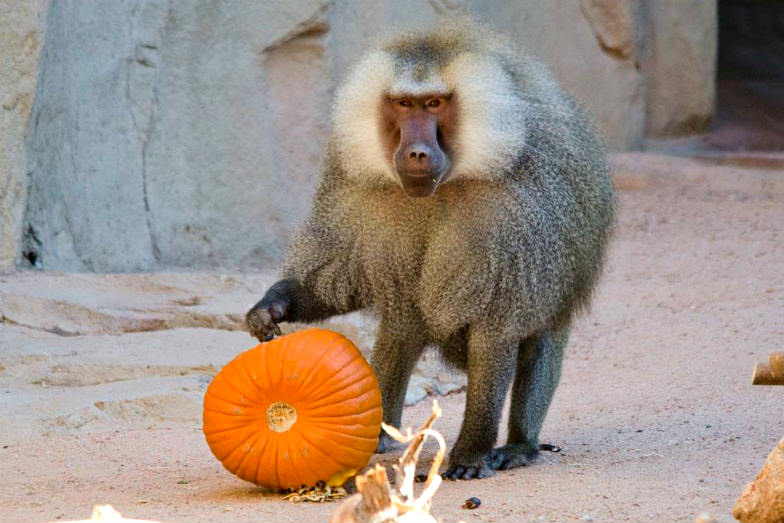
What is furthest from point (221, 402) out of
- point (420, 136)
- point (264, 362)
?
point (420, 136)

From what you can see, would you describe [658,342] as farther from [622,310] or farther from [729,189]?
[729,189]

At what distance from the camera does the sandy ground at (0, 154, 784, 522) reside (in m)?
3.70

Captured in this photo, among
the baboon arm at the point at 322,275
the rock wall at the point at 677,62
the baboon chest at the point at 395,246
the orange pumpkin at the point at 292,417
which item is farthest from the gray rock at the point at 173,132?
the rock wall at the point at 677,62

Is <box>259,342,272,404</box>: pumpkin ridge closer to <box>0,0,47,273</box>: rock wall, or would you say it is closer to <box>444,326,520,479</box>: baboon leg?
<box>444,326,520,479</box>: baboon leg

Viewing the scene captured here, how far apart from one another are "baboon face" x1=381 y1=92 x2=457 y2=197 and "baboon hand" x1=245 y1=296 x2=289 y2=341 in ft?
2.04

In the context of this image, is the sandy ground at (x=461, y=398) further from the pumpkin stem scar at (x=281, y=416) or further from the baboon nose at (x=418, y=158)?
the baboon nose at (x=418, y=158)

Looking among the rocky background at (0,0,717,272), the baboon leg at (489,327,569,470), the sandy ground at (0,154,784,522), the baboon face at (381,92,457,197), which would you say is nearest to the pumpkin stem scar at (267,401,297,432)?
the sandy ground at (0,154,784,522)

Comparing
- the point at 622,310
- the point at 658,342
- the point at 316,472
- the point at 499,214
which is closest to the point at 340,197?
the point at 499,214

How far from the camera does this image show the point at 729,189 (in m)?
9.45

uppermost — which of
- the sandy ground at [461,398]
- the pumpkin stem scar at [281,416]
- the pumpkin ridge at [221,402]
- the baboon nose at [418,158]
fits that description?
the baboon nose at [418,158]

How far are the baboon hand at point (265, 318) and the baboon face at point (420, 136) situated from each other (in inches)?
24.5

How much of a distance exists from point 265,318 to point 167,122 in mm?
3573

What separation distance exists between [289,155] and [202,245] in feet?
2.89

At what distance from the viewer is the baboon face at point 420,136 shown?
382 centimetres
